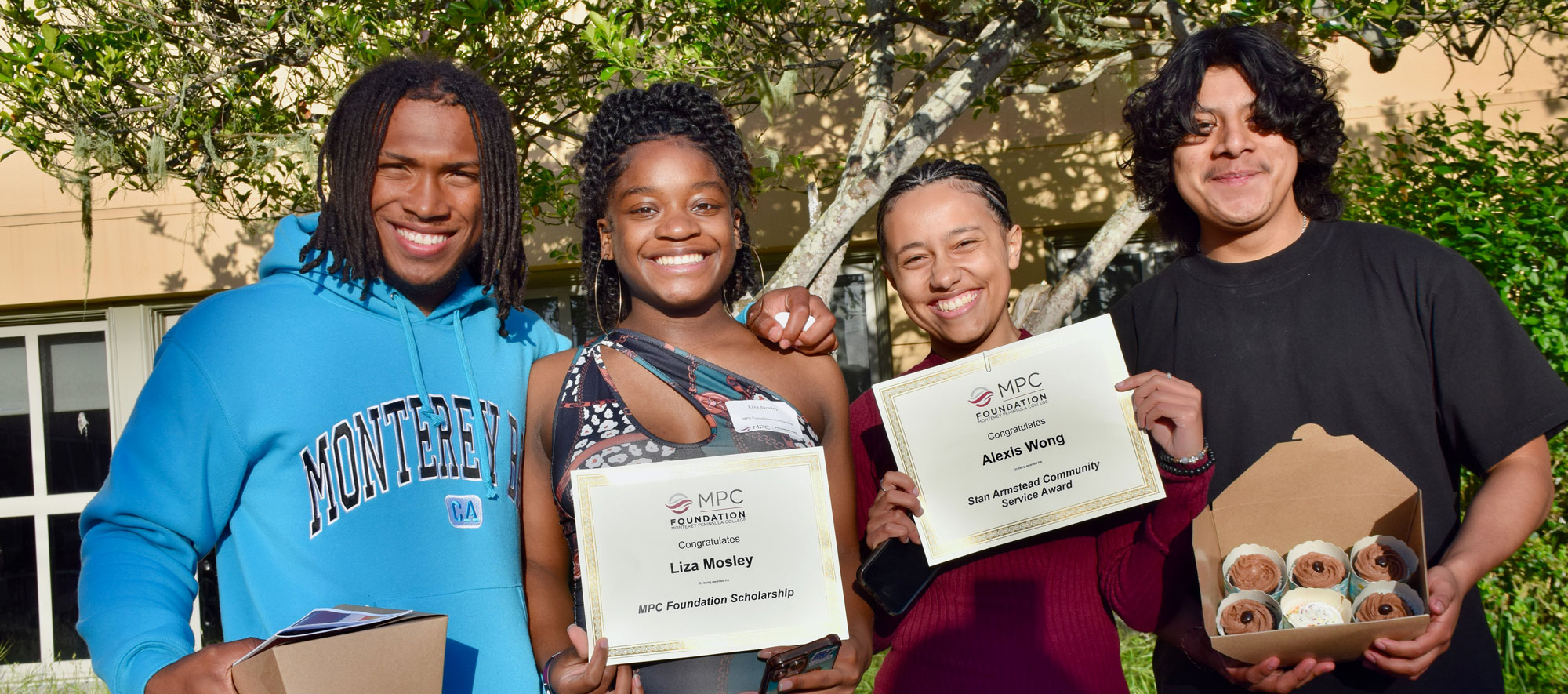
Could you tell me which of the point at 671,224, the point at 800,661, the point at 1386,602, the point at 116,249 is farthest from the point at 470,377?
the point at 116,249

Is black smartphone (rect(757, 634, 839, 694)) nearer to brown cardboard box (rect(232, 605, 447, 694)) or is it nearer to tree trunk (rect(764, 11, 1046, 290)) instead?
brown cardboard box (rect(232, 605, 447, 694))

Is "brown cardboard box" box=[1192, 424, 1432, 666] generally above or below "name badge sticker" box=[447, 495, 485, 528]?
below

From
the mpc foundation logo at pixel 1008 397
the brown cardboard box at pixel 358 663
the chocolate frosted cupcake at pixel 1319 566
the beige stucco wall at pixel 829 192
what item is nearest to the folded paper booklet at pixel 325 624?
the brown cardboard box at pixel 358 663

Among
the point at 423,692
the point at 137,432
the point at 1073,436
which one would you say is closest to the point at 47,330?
the point at 137,432

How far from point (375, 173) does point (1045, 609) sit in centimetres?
160

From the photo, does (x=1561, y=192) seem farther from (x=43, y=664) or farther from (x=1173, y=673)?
(x=43, y=664)

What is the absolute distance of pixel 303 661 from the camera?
1555 mm

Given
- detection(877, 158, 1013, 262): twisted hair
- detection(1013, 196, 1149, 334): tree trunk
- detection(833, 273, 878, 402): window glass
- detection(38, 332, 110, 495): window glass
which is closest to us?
detection(877, 158, 1013, 262): twisted hair

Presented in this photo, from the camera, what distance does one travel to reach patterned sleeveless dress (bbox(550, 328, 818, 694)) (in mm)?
1956

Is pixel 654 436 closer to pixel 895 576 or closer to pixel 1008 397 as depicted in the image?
pixel 895 576

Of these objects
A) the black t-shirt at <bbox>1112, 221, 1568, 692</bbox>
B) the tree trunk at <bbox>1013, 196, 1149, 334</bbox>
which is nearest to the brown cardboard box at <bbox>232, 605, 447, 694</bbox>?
the black t-shirt at <bbox>1112, 221, 1568, 692</bbox>

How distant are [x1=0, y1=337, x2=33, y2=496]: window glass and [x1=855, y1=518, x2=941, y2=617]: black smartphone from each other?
6.73 metres

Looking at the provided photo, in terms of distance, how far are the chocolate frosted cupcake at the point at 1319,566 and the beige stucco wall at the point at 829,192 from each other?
4156 mm

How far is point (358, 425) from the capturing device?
198cm
